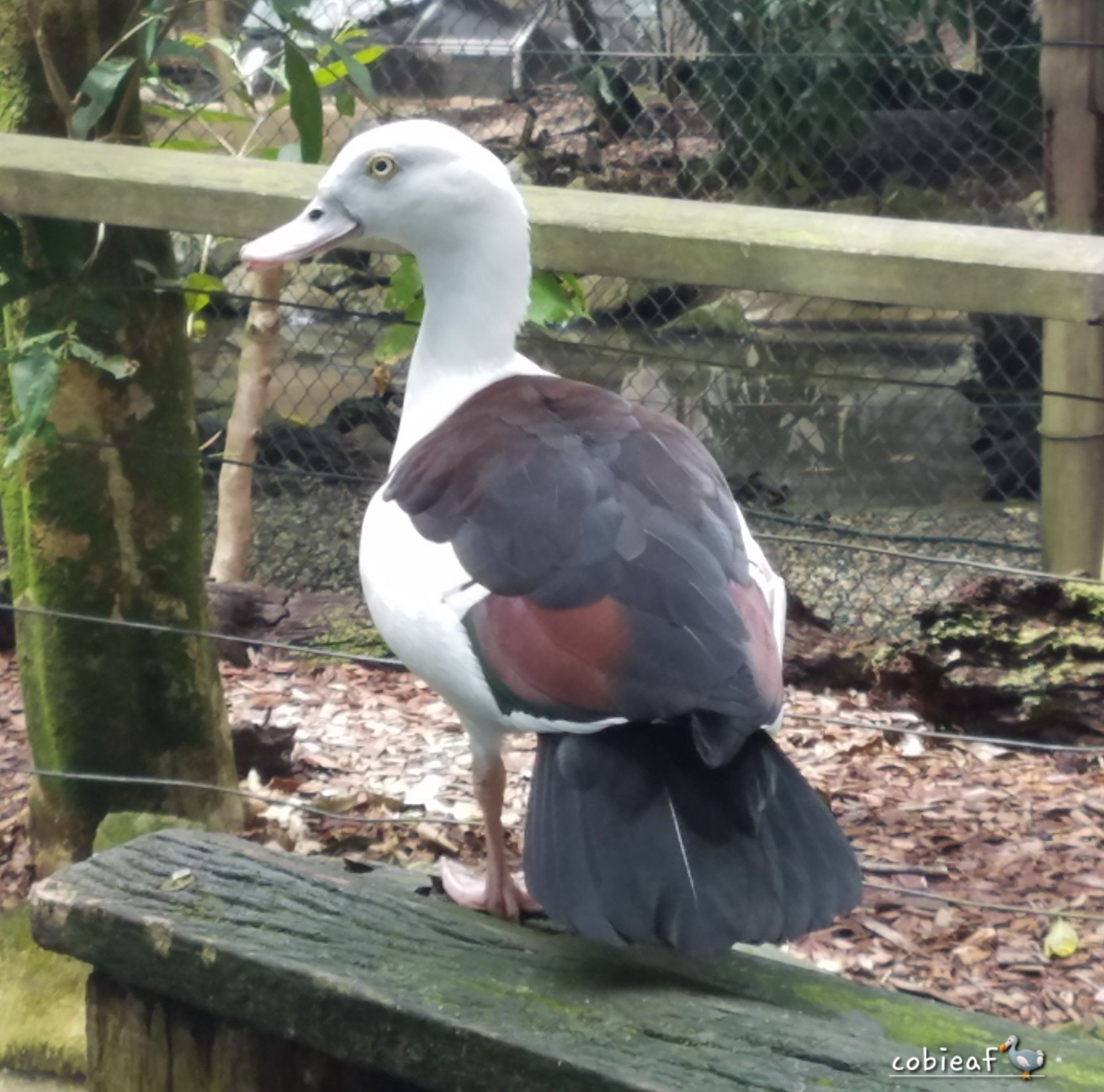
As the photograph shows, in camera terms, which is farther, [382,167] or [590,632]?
[382,167]

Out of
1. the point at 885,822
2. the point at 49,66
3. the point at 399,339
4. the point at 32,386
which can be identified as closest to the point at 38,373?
the point at 32,386

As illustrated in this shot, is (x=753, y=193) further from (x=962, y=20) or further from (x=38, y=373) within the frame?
(x=38, y=373)

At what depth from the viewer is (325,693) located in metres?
3.82

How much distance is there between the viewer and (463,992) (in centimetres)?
156

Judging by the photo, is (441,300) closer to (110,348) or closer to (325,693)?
(110,348)

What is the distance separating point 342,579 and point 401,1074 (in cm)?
406

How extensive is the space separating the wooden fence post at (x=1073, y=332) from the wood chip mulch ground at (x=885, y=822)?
901 mm

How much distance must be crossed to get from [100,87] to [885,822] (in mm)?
1960

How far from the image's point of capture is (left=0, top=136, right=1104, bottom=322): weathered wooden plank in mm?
1671

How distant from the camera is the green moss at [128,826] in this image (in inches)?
92.0

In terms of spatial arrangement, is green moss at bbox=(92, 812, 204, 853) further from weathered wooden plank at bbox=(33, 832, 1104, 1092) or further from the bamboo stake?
the bamboo stake

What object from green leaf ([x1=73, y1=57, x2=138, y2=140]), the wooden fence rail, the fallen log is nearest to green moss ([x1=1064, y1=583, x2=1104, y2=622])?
the fallen log

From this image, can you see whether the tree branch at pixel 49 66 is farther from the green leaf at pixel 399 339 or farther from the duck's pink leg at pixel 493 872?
the duck's pink leg at pixel 493 872

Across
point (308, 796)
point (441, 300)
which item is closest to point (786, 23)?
point (308, 796)
